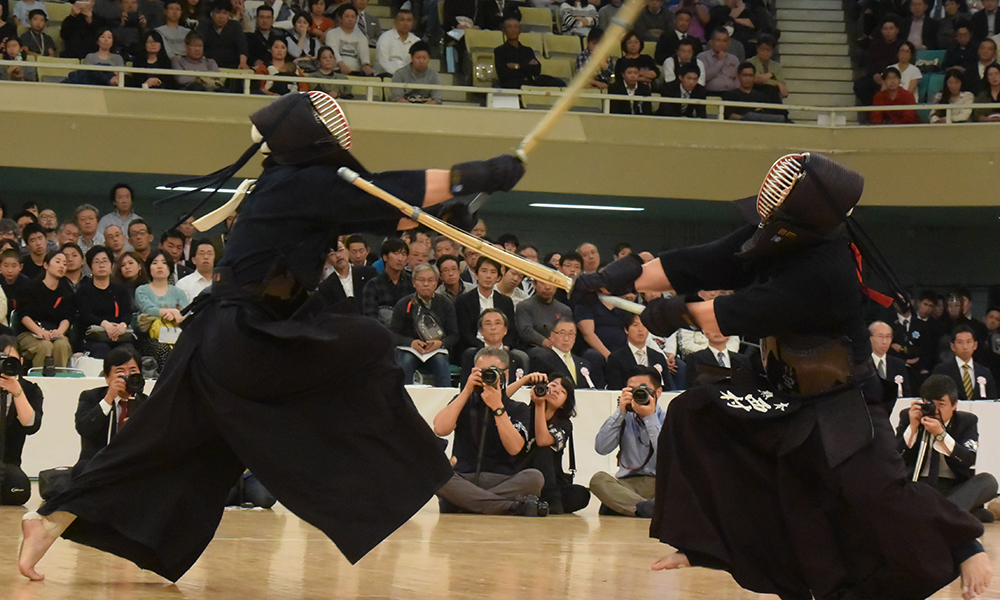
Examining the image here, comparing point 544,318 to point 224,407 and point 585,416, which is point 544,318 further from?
point 224,407

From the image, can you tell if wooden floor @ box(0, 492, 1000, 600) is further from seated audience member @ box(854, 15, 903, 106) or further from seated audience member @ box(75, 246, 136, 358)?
seated audience member @ box(854, 15, 903, 106)

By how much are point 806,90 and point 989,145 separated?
308 centimetres

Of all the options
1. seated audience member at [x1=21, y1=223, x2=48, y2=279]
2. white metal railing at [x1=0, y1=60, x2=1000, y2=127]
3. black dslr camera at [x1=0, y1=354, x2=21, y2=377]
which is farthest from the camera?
white metal railing at [x1=0, y1=60, x2=1000, y2=127]

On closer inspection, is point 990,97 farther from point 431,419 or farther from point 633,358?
point 431,419

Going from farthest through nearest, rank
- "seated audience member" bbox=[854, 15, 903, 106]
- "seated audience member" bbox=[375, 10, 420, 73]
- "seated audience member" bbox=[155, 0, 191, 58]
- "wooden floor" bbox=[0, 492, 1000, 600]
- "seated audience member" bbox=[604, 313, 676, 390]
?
"seated audience member" bbox=[854, 15, 903, 106], "seated audience member" bbox=[375, 10, 420, 73], "seated audience member" bbox=[155, 0, 191, 58], "seated audience member" bbox=[604, 313, 676, 390], "wooden floor" bbox=[0, 492, 1000, 600]

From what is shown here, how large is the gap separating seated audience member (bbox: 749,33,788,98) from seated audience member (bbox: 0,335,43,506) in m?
10.6

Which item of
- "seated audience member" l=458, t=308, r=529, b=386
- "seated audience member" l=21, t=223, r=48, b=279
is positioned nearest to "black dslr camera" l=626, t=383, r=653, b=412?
"seated audience member" l=458, t=308, r=529, b=386

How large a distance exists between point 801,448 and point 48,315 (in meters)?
7.27

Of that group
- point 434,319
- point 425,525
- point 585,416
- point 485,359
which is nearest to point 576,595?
point 425,525

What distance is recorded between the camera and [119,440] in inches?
179

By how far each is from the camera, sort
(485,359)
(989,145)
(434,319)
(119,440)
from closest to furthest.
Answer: (119,440)
(485,359)
(434,319)
(989,145)

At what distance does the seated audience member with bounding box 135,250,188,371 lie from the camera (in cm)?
952

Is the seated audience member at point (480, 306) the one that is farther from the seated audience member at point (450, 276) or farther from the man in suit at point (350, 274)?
the man in suit at point (350, 274)

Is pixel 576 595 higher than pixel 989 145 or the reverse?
the reverse
